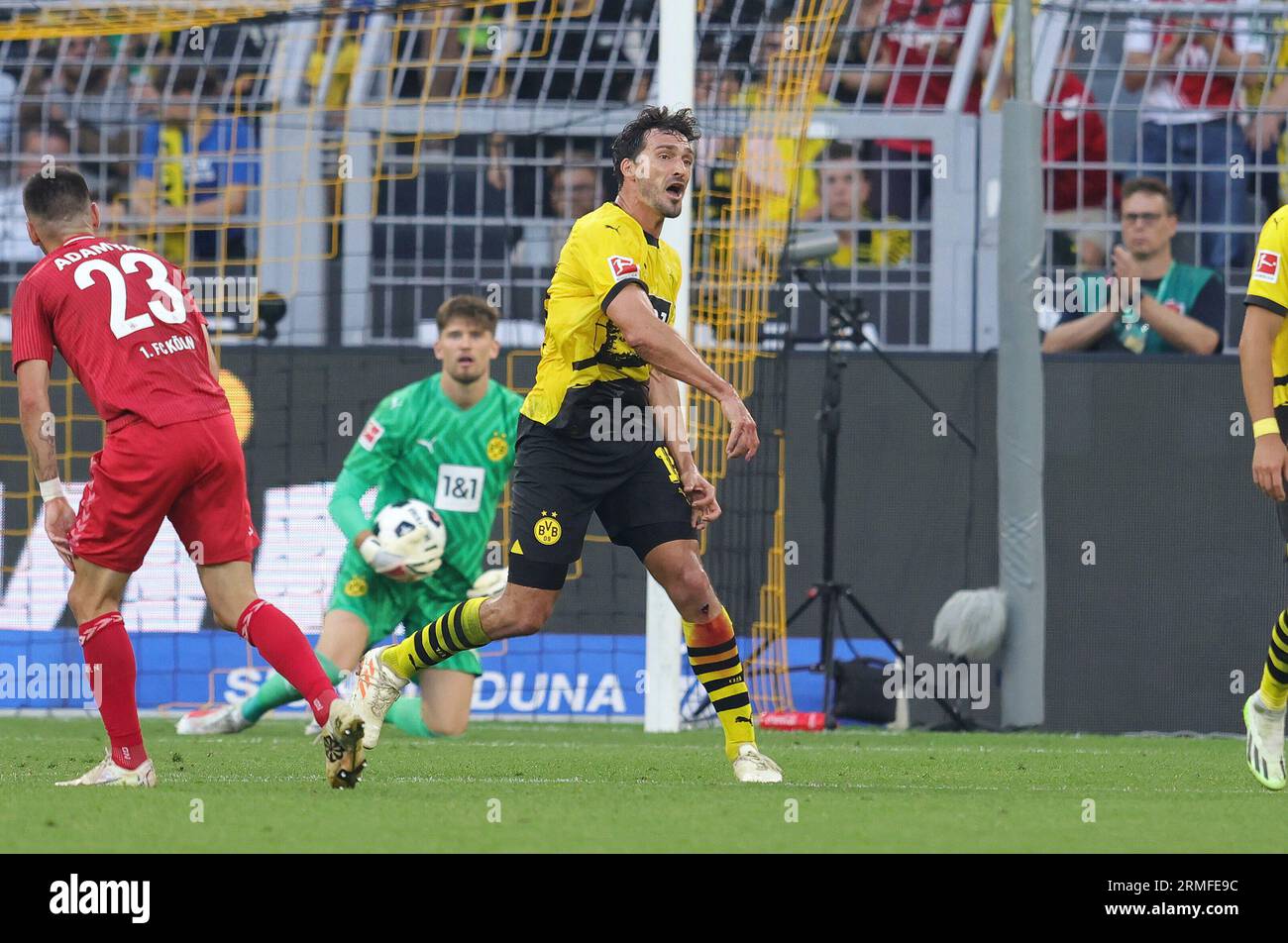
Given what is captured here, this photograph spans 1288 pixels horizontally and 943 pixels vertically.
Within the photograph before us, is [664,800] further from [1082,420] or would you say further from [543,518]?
[1082,420]

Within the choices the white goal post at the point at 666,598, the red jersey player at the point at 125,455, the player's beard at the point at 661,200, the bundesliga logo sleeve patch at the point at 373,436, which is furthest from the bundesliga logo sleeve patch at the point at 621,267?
the white goal post at the point at 666,598

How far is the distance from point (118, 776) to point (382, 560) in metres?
2.67

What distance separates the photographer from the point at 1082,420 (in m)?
11.2

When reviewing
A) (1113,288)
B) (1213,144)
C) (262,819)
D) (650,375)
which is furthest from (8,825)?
(1213,144)

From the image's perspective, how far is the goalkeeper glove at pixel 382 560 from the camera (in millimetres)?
8953

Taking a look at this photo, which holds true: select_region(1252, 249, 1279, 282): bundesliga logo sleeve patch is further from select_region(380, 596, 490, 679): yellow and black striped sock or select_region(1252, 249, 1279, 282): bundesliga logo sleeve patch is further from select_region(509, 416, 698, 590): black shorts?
select_region(380, 596, 490, 679): yellow and black striped sock

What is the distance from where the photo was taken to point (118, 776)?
6.39 m

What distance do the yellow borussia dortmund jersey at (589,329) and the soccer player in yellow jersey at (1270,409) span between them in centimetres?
196

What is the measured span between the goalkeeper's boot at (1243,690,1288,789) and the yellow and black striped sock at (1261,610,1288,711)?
27mm

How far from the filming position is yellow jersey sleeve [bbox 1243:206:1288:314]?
679 cm
